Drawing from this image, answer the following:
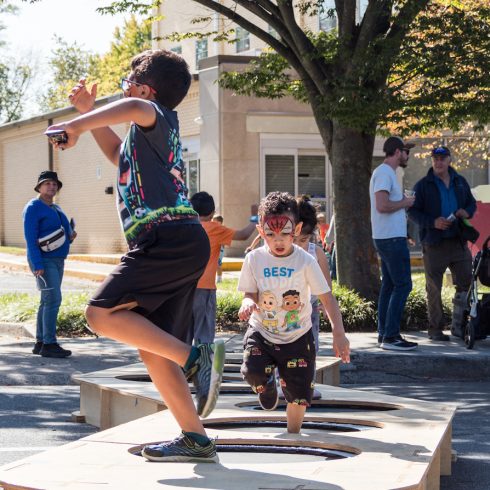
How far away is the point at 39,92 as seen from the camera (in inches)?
2916

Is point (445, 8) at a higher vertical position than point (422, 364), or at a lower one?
higher

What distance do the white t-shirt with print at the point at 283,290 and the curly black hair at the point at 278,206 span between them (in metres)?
0.27

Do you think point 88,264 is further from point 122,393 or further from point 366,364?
point 122,393

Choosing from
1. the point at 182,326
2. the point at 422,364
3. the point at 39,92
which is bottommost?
the point at 422,364

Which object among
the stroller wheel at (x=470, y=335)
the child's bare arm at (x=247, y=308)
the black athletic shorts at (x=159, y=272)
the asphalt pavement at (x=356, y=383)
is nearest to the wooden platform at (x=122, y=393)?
the asphalt pavement at (x=356, y=383)

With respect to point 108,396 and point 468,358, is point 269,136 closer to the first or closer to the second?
point 468,358

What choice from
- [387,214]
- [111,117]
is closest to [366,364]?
[387,214]

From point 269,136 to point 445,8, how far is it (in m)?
14.0

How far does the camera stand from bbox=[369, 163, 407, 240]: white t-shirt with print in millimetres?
11383

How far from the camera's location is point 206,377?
4.93 meters

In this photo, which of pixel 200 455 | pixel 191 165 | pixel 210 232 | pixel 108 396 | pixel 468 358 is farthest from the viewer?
pixel 191 165

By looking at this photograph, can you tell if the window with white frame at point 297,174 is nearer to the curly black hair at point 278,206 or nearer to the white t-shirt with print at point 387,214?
the white t-shirt with print at point 387,214

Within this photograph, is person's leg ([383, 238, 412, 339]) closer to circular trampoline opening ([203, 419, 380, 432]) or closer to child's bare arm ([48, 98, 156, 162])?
circular trampoline opening ([203, 419, 380, 432])

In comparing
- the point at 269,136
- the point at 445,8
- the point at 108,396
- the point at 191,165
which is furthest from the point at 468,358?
the point at 191,165
